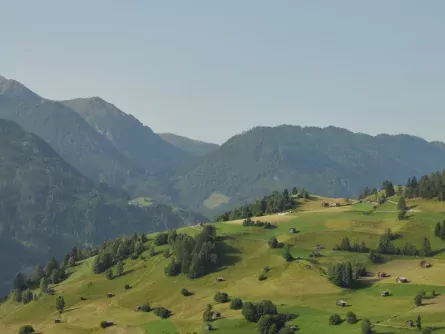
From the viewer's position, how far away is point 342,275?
159250 mm

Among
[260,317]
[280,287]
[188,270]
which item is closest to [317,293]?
[280,287]

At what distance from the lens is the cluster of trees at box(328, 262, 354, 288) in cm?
15888

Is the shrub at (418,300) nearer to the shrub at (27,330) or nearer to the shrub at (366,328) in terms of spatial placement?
the shrub at (366,328)

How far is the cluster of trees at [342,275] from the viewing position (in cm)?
15888

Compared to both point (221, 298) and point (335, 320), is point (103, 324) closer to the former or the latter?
point (221, 298)

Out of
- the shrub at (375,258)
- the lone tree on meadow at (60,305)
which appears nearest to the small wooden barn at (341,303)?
the shrub at (375,258)

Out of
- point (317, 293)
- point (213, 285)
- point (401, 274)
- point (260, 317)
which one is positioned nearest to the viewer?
point (260, 317)

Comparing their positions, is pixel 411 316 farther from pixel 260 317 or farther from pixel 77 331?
pixel 77 331

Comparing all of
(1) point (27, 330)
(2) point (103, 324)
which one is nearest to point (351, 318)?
(2) point (103, 324)

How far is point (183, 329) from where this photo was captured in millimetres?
144250

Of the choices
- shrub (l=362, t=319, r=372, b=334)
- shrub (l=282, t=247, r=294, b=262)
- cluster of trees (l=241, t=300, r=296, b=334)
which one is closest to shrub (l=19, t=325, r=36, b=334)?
cluster of trees (l=241, t=300, r=296, b=334)

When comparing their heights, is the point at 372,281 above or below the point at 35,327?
above

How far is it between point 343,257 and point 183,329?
7268 cm

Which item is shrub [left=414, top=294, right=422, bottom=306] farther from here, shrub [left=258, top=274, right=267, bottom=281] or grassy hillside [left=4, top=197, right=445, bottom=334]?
shrub [left=258, top=274, right=267, bottom=281]
